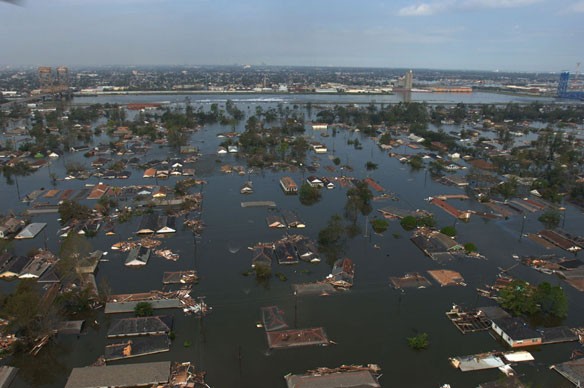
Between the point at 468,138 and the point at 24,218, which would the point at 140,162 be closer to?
the point at 24,218

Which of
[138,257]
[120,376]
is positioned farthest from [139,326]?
[138,257]

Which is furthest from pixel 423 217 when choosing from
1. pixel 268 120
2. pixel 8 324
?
pixel 268 120

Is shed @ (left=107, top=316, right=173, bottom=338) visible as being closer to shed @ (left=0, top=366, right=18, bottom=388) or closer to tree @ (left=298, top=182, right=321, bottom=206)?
shed @ (left=0, top=366, right=18, bottom=388)

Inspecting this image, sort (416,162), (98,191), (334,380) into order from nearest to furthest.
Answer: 1. (334,380)
2. (98,191)
3. (416,162)

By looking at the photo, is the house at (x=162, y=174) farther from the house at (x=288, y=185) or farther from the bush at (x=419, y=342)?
the bush at (x=419, y=342)

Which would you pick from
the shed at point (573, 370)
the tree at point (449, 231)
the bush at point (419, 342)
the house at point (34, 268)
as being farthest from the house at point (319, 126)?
the shed at point (573, 370)

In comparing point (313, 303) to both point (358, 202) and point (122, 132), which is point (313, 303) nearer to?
point (358, 202)

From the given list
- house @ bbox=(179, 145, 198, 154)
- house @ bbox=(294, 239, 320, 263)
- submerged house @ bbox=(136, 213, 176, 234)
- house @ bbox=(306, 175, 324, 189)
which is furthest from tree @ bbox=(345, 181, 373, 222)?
house @ bbox=(179, 145, 198, 154)
